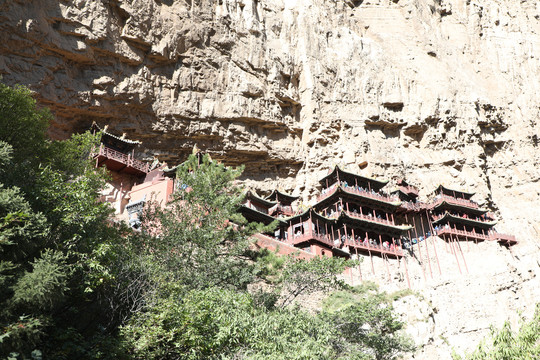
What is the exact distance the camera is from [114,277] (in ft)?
28.2

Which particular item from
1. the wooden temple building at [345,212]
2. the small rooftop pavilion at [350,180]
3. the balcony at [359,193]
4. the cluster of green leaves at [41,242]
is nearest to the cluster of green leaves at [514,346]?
the cluster of green leaves at [41,242]

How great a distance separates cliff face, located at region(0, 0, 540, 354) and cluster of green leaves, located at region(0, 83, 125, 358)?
17744mm

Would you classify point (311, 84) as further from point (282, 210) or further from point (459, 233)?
point (459, 233)

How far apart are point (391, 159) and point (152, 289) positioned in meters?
30.7

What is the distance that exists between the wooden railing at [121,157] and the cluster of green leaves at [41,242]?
50.7 ft

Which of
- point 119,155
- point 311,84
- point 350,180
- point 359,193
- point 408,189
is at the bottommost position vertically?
point 359,193

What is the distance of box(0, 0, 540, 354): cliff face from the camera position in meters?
27.1

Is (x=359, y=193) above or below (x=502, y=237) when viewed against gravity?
above

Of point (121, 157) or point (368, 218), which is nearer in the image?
point (121, 157)

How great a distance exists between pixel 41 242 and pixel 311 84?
3100 centimetres

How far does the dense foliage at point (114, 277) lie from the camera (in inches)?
287

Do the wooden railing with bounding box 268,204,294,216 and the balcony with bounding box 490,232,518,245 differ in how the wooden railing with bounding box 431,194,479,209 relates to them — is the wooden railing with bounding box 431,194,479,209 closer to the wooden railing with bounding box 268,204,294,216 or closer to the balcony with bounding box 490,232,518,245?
the balcony with bounding box 490,232,518,245

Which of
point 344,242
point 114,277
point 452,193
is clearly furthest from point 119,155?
point 452,193

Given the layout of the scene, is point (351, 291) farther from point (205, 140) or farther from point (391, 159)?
point (391, 159)
